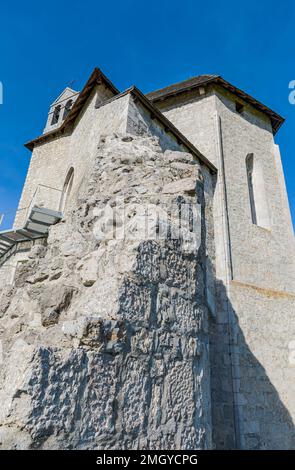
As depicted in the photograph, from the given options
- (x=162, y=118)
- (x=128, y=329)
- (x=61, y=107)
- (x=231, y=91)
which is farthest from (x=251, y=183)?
(x=61, y=107)

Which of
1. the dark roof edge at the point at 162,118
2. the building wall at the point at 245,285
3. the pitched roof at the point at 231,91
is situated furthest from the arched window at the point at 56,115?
the dark roof edge at the point at 162,118

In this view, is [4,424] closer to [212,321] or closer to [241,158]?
[212,321]

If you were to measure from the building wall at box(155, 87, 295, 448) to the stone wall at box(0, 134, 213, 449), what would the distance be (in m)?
4.76

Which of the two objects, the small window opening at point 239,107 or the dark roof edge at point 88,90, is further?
the small window opening at point 239,107

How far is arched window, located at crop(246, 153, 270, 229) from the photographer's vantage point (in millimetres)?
9844

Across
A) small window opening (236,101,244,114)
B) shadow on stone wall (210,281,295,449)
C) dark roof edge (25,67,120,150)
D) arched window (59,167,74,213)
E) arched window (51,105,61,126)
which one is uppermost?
arched window (51,105,61,126)

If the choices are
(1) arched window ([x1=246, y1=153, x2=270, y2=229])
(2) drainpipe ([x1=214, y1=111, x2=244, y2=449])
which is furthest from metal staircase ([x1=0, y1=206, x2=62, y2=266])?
(1) arched window ([x1=246, y1=153, x2=270, y2=229])

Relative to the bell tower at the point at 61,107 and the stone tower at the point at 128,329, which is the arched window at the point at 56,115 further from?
the stone tower at the point at 128,329

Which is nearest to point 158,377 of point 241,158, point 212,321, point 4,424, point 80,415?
point 80,415

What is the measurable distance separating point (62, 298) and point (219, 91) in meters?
10.6

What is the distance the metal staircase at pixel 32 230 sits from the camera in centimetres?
807

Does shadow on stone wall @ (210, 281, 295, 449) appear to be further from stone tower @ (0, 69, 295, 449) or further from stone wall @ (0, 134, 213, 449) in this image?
stone wall @ (0, 134, 213, 449)

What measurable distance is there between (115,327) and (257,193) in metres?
9.24

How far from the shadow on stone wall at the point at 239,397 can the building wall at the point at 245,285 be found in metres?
0.02
